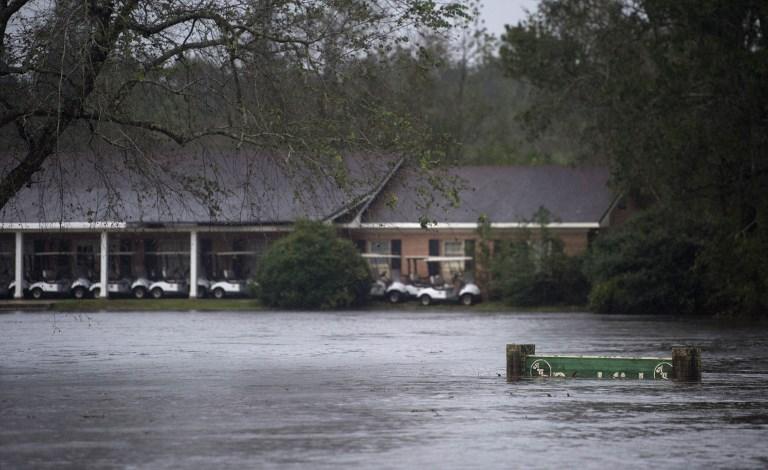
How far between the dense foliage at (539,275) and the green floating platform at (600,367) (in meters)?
35.1

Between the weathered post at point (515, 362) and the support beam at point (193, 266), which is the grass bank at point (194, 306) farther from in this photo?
the weathered post at point (515, 362)

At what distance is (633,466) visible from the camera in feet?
40.4

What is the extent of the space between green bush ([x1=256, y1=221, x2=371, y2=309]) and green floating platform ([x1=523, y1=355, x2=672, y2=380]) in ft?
114

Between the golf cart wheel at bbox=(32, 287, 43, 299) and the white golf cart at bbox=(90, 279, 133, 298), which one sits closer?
the golf cart wheel at bbox=(32, 287, 43, 299)

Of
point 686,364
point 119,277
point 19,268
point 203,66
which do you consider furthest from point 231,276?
point 686,364

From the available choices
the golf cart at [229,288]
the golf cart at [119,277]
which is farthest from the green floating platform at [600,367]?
the golf cart at [119,277]

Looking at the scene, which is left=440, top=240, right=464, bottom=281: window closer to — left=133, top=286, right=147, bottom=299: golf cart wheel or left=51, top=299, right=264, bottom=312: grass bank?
left=51, top=299, right=264, bottom=312: grass bank

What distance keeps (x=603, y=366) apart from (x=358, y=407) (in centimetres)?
524

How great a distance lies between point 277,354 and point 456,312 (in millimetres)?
25421

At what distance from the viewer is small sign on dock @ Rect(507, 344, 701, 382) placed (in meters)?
20.6

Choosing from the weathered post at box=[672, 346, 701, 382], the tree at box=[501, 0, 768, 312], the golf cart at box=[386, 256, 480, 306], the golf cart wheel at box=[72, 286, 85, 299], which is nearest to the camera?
the weathered post at box=[672, 346, 701, 382]

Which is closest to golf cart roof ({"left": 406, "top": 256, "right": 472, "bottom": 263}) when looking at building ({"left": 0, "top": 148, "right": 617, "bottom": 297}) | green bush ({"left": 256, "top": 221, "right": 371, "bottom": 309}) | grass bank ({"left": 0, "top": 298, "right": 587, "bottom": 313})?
building ({"left": 0, "top": 148, "right": 617, "bottom": 297})

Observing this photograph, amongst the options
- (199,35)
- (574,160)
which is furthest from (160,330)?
(574,160)

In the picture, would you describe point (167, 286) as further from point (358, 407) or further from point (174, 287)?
point (358, 407)
